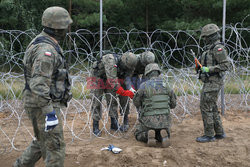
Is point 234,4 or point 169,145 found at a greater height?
point 234,4

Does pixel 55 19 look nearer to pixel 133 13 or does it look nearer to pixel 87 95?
pixel 87 95

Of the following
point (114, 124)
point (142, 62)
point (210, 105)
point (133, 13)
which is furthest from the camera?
point (133, 13)

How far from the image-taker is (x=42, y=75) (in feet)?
9.18

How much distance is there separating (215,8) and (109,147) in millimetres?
12687

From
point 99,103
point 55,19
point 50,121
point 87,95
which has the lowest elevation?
point 87,95

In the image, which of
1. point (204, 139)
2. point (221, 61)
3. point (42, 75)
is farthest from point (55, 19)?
point (204, 139)

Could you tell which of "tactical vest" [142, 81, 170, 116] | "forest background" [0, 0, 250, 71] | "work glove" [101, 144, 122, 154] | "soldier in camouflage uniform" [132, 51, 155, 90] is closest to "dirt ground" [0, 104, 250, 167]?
"work glove" [101, 144, 122, 154]

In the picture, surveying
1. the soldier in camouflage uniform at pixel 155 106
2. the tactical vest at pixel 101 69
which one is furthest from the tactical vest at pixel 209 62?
the tactical vest at pixel 101 69

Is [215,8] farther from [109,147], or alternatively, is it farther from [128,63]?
[109,147]

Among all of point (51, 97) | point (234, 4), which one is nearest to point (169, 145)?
point (51, 97)

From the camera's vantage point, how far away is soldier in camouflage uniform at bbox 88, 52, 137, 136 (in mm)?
4949

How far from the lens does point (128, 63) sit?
16.5ft

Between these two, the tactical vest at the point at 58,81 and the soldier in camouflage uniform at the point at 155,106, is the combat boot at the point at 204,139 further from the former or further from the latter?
the tactical vest at the point at 58,81

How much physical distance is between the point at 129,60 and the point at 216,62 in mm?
1524
